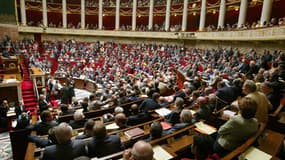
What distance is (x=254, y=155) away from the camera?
2225mm

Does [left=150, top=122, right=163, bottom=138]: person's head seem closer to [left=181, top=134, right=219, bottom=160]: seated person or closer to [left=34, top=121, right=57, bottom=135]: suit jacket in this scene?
[left=181, top=134, right=219, bottom=160]: seated person

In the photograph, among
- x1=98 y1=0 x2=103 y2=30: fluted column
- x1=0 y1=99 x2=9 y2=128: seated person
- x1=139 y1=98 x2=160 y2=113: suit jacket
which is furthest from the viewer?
x1=98 y1=0 x2=103 y2=30: fluted column

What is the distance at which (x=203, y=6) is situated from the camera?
18.3 meters

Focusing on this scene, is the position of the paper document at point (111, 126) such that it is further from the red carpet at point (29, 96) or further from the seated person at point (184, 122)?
the red carpet at point (29, 96)

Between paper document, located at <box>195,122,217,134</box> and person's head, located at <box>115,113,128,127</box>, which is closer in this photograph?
paper document, located at <box>195,122,217,134</box>

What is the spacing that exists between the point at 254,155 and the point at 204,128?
0.90 meters

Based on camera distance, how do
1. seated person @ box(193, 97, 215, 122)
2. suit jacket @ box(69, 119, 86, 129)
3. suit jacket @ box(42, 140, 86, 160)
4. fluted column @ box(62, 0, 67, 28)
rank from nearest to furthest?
suit jacket @ box(42, 140, 86, 160) → seated person @ box(193, 97, 215, 122) → suit jacket @ box(69, 119, 86, 129) → fluted column @ box(62, 0, 67, 28)

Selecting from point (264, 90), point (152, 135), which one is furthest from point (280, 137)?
point (152, 135)

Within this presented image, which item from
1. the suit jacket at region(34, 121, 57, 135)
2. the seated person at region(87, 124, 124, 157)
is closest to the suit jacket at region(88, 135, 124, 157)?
the seated person at region(87, 124, 124, 157)

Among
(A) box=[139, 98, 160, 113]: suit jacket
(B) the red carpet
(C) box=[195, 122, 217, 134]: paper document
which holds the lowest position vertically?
(B) the red carpet

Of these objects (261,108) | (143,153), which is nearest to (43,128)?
(143,153)

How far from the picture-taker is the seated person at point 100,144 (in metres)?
2.51

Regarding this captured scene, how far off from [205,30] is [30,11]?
20.2m

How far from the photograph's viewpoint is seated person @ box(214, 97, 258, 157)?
7.33ft
